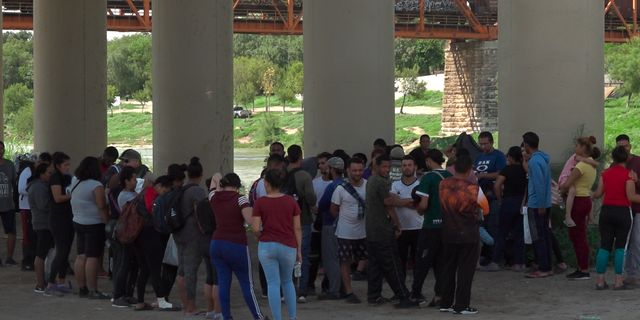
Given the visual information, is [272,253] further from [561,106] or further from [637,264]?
[561,106]

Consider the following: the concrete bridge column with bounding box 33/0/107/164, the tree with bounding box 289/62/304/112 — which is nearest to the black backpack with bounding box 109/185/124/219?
the concrete bridge column with bounding box 33/0/107/164

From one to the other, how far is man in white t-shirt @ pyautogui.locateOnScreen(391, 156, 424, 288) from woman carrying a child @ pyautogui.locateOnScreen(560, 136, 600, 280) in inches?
79.7

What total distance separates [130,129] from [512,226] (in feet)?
210

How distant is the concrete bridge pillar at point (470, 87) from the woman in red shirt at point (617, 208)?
4965 cm

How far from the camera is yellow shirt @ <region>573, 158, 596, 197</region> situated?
10.0m

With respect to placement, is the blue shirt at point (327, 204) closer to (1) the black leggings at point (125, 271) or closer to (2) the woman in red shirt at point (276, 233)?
(2) the woman in red shirt at point (276, 233)

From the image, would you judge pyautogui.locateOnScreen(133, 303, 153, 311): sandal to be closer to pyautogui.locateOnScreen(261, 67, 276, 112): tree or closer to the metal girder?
the metal girder

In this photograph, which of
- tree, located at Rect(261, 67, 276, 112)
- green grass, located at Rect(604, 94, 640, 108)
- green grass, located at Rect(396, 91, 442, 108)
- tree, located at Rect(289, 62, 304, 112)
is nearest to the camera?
green grass, located at Rect(604, 94, 640, 108)

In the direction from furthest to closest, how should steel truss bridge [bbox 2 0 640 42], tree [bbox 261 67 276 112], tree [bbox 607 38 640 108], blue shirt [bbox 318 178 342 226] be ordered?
tree [bbox 261 67 276 112], tree [bbox 607 38 640 108], steel truss bridge [bbox 2 0 640 42], blue shirt [bbox 318 178 342 226]

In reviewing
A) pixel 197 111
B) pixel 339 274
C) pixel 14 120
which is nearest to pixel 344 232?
pixel 339 274

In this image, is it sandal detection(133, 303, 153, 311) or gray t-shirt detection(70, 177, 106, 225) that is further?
gray t-shirt detection(70, 177, 106, 225)

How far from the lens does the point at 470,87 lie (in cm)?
→ 5931

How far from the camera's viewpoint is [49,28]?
20.2m

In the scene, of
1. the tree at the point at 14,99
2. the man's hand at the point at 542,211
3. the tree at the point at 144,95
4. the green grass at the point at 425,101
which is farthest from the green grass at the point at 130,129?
the man's hand at the point at 542,211
